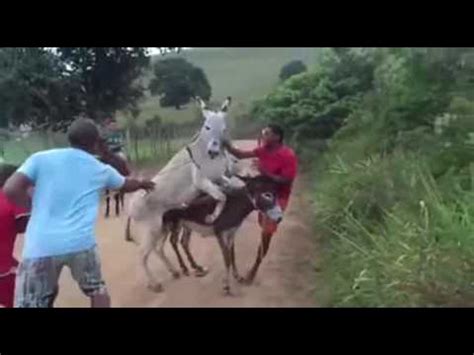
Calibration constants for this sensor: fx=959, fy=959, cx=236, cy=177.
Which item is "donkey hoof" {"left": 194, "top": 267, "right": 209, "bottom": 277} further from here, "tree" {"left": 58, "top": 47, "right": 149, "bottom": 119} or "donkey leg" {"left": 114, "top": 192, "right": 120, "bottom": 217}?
"tree" {"left": 58, "top": 47, "right": 149, "bottom": 119}

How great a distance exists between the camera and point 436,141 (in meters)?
4.61

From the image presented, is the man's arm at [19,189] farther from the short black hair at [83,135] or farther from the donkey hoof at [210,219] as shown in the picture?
the donkey hoof at [210,219]

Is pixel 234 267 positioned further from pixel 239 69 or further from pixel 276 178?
pixel 239 69

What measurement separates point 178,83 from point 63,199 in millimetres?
811

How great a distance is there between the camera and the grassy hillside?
460 cm

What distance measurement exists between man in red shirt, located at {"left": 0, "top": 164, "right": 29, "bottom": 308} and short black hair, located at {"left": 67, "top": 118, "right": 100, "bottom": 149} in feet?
1.01

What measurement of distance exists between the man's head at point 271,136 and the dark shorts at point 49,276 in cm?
98

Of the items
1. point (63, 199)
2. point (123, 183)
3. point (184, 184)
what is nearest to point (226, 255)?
point (184, 184)

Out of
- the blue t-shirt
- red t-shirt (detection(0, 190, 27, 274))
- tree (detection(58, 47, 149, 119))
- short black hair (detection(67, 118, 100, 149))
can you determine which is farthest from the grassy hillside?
red t-shirt (detection(0, 190, 27, 274))

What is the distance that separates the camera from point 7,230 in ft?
14.8
